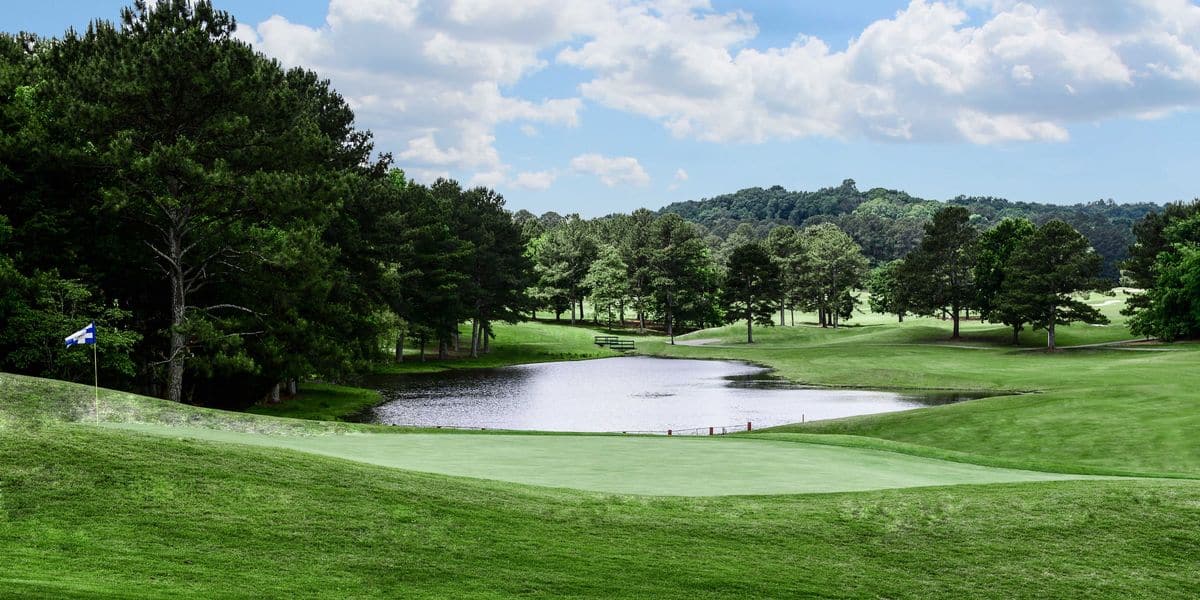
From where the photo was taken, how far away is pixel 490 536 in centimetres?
1120

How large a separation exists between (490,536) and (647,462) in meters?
8.15

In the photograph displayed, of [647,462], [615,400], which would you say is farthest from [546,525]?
[615,400]

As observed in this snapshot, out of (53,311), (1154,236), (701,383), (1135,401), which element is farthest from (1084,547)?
(1154,236)

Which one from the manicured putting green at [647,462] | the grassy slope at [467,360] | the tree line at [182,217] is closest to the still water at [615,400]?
the grassy slope at [467,360]

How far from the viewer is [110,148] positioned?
33750mm

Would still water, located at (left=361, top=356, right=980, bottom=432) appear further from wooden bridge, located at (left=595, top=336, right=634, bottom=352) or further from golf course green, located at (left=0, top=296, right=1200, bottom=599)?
golf course green, located at (left=0, top=296, right=1200, bottom=599)

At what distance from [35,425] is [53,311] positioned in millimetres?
23251

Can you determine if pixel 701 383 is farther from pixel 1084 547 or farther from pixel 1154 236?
pixel 1154 236

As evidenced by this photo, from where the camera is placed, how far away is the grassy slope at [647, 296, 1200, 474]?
2956cm

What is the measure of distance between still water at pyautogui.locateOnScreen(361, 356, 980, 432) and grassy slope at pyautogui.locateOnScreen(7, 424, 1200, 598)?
2901 centimetres

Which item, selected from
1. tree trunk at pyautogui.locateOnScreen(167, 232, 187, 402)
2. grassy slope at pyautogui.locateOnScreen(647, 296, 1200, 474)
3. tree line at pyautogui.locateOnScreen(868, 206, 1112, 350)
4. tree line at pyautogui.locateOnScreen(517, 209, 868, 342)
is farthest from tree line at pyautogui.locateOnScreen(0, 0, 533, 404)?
tree line at pyautogui.locateOnScreen(517, 209, 868, 342)

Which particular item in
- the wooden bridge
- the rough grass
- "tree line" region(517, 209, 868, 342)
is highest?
"tree line" region(517, 209, 868, 342)

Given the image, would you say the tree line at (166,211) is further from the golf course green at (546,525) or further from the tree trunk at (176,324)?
the golf course green at (546,525)

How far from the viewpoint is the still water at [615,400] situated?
45381 millimetres
